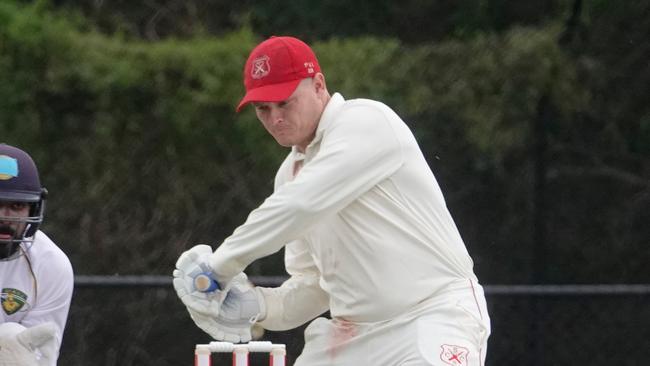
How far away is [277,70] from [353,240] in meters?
0.55

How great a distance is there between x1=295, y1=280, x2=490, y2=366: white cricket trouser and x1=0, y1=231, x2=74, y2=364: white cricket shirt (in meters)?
0.87

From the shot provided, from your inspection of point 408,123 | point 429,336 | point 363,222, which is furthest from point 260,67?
point 408,123

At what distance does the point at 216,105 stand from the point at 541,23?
1695 mm

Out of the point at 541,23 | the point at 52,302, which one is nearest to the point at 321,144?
the point at 52,302

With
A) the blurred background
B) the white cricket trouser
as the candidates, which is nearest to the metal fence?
the blurred background

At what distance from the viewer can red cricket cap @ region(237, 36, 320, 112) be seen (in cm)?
460

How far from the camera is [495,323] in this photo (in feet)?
24.2

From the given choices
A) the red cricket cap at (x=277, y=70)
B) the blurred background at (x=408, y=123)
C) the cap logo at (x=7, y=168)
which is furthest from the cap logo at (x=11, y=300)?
the blurred background at (x=408, y=123)

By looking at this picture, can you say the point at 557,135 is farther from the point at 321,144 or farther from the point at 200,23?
the point at 321,144

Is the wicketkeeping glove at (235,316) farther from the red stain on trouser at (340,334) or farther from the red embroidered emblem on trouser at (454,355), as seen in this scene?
the red embroidered emblem on trouser at (454,355)

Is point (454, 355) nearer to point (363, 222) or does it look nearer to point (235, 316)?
point (363, 222)

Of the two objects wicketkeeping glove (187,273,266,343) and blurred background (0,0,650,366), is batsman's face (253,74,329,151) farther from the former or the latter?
blurred background (0,0,650,366)

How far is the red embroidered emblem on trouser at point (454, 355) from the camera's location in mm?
4473

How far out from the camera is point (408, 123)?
764 cm
